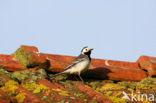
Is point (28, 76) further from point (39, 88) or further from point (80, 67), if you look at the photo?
point (80, 67)

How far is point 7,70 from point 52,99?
268 centimetres

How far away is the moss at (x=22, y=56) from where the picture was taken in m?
7.15

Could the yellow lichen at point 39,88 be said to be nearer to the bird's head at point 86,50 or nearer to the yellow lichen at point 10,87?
the yellow lichen at point 10,87

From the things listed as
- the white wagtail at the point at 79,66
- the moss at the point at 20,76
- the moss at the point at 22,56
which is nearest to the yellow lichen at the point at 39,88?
the moss at the point at 20,76

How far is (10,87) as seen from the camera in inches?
199

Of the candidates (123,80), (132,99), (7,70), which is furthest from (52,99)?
(123,80)

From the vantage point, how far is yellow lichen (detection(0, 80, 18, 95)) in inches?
191

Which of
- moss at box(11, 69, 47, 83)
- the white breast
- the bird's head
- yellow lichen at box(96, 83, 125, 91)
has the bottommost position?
yellow lichen at box(96, 83, 125, 91)

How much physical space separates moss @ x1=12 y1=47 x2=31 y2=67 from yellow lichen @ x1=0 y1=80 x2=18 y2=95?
5.94 ft

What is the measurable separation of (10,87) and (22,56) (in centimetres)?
244

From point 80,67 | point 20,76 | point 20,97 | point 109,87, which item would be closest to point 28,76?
point 20,76

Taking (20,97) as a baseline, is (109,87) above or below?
below

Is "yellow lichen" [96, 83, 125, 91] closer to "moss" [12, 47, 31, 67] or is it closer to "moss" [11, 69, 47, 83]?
"moss" [11, 69, 47, 83]

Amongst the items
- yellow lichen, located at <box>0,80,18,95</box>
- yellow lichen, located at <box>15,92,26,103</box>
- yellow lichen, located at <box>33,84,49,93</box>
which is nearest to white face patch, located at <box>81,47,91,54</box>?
yellow lichen, located at <box>33,84,49,93</box>
